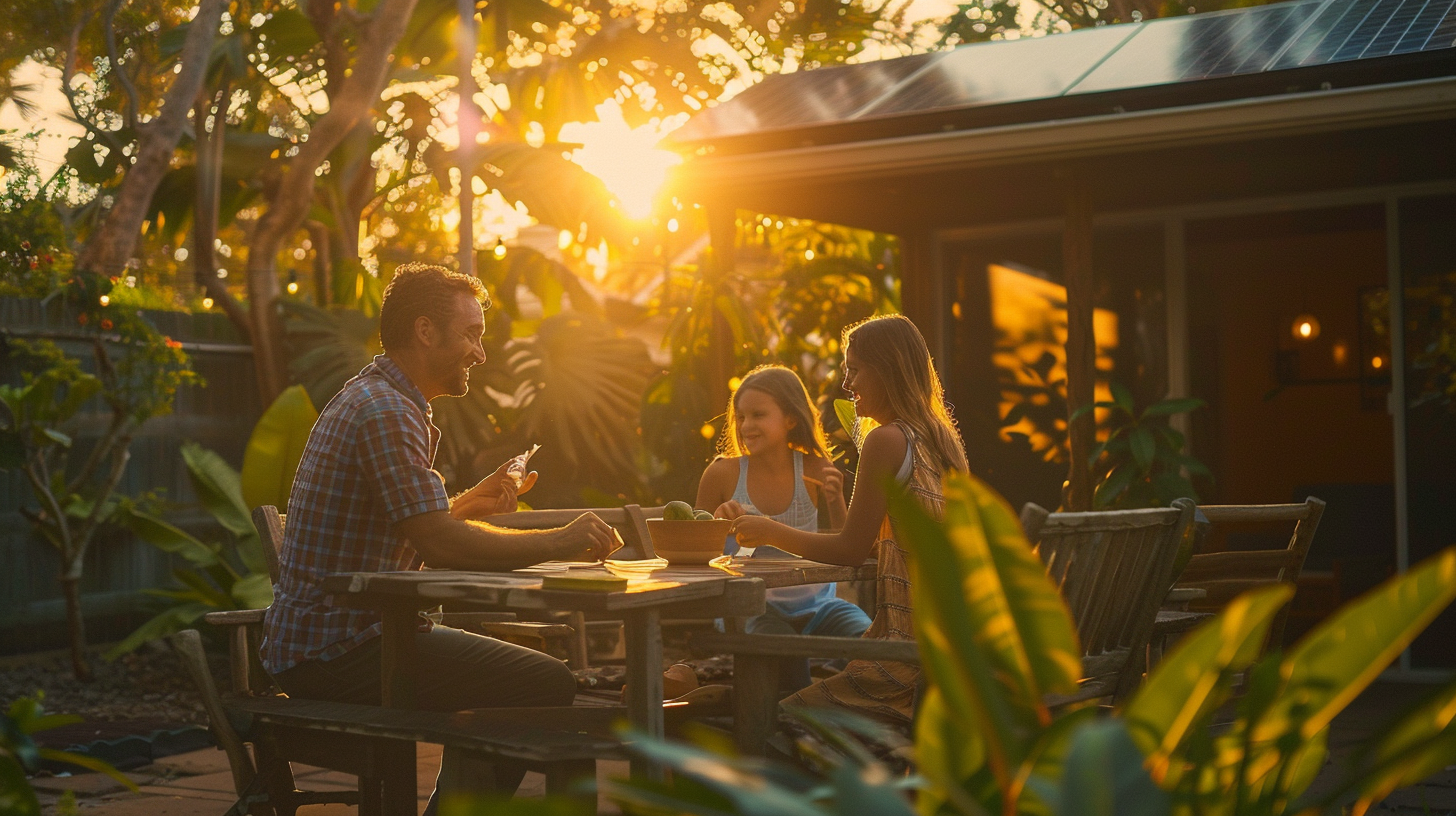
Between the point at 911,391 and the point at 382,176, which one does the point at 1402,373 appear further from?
the point at 382,176

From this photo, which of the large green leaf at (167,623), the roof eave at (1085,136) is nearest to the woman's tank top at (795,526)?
the roof eave at (1085,136)

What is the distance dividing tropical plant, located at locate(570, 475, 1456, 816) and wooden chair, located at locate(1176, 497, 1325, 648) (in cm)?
264

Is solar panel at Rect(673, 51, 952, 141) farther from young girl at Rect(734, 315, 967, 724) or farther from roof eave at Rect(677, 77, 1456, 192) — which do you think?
young girl at Rect(734, 315, 967, 724)

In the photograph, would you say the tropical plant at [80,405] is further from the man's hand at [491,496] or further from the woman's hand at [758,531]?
the woman's hand at [758,531]

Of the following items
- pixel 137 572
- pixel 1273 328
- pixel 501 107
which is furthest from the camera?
pixel 501 107

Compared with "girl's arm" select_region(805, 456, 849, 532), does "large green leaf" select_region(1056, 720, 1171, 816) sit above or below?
above

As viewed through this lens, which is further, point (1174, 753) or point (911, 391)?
point (911, 391)

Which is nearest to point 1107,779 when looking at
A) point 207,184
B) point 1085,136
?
point 1085,136

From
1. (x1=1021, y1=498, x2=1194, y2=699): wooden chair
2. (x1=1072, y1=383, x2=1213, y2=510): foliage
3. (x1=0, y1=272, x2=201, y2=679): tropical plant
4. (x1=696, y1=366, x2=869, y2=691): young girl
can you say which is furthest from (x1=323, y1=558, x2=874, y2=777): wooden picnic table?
(x1=0, y1=272, x2=201, y2=679): tropical plant

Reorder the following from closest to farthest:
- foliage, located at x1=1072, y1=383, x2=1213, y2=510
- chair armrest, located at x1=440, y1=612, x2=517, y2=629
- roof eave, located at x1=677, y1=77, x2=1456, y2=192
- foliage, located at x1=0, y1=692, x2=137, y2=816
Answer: foliage, located at x1=0, y1=692, x2=137, y2=816
chair armrest, located at x1=440, y1=612, x2=517, y2=629
roof eave, located at x1=677, y1=77, x2=1456, y2=192
foliage, located at x1=1072, y1=383, x2=1213, y2=510

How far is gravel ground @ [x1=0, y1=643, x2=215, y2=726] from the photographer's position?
A: 632 centimetres

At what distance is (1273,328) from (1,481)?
9.79m

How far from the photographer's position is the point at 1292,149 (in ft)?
21.6

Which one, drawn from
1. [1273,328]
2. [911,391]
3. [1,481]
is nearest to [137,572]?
[1,481]
